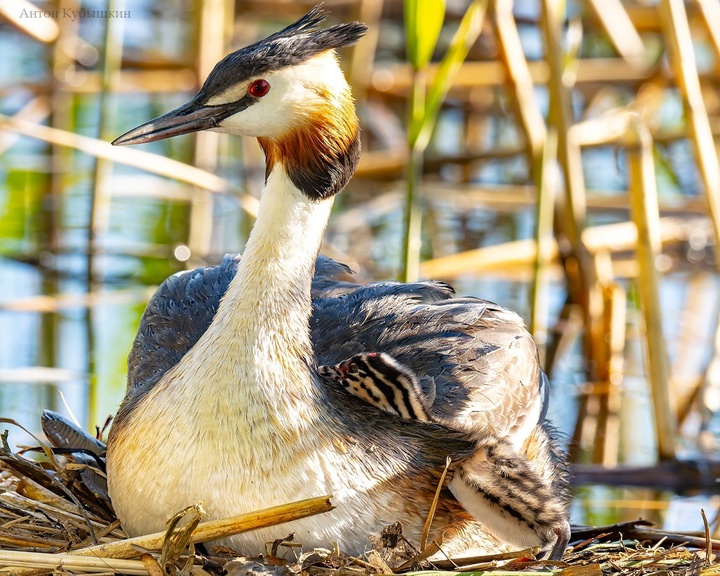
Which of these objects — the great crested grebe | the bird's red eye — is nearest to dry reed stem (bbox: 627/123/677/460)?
the great crested grebe

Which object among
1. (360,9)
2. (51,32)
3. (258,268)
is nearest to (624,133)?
(258,268)

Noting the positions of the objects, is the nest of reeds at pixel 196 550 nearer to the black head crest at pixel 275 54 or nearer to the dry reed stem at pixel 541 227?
the black head crest at pixel 275 54

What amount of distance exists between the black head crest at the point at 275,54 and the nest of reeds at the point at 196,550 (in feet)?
4.34

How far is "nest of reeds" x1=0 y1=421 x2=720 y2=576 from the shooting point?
359 centimetres

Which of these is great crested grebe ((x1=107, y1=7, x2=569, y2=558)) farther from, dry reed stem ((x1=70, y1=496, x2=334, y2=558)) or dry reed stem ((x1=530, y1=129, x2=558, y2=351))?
dry reed stem ((x1=530, y1=129, x2=558, y2=351))

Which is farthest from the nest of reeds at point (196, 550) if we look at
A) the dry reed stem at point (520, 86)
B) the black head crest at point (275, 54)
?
the dry reed stem at point (520, 86)

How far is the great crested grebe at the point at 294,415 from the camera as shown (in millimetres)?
3711

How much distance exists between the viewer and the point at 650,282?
6.26 m

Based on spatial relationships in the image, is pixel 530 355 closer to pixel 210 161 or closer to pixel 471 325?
pixel 471 325

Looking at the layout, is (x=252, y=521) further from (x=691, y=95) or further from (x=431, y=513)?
(x=691, y=95)

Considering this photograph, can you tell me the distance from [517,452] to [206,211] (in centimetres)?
603

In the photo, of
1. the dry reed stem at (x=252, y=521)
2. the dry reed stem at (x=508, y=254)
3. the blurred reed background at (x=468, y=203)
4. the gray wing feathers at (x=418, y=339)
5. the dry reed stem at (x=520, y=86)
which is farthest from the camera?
the dry reed stem at (x=508, y=254)

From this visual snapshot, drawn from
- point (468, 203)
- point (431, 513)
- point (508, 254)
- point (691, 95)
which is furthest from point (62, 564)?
point (468, 203)

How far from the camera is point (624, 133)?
6.27m
